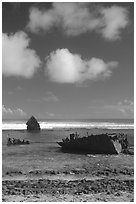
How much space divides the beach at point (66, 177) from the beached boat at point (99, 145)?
150 cm

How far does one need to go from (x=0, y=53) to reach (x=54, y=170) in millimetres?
11248

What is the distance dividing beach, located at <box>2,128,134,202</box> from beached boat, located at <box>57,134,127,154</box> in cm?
150

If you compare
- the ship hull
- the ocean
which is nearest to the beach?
the ship hull

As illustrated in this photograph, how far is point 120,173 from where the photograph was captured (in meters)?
21.2

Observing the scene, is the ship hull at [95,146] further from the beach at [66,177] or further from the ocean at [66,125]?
the ocean at [66,125]

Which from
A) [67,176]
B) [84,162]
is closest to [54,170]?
[67,176]

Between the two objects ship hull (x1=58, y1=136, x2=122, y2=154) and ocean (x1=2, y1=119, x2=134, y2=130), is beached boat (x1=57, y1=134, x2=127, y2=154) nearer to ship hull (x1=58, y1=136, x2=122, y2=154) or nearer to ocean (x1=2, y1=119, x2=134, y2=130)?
ship hull (x1=58, y1=136, x2=122, y2=154)

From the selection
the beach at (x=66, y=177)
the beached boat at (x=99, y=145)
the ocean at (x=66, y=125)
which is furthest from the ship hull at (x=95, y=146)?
the ocean at (x=66, y=125)

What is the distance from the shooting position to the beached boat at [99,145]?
3081cm

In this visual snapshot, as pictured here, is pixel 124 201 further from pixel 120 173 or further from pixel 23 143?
pixel 23 143

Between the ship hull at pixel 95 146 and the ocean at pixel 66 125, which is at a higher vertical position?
the ship hull at pixel 95 146

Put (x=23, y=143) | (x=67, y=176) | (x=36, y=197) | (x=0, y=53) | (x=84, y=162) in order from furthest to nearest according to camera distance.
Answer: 1. (x=23, y=143)
2. (x=84, y=162)
3. (x=67, y=176)
4. (x=36, y=197)
5. (x=0, y=53)

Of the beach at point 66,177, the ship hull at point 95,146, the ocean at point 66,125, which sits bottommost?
the ocean at point 66,125

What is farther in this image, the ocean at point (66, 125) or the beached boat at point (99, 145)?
the ocean at point (66, 125)
